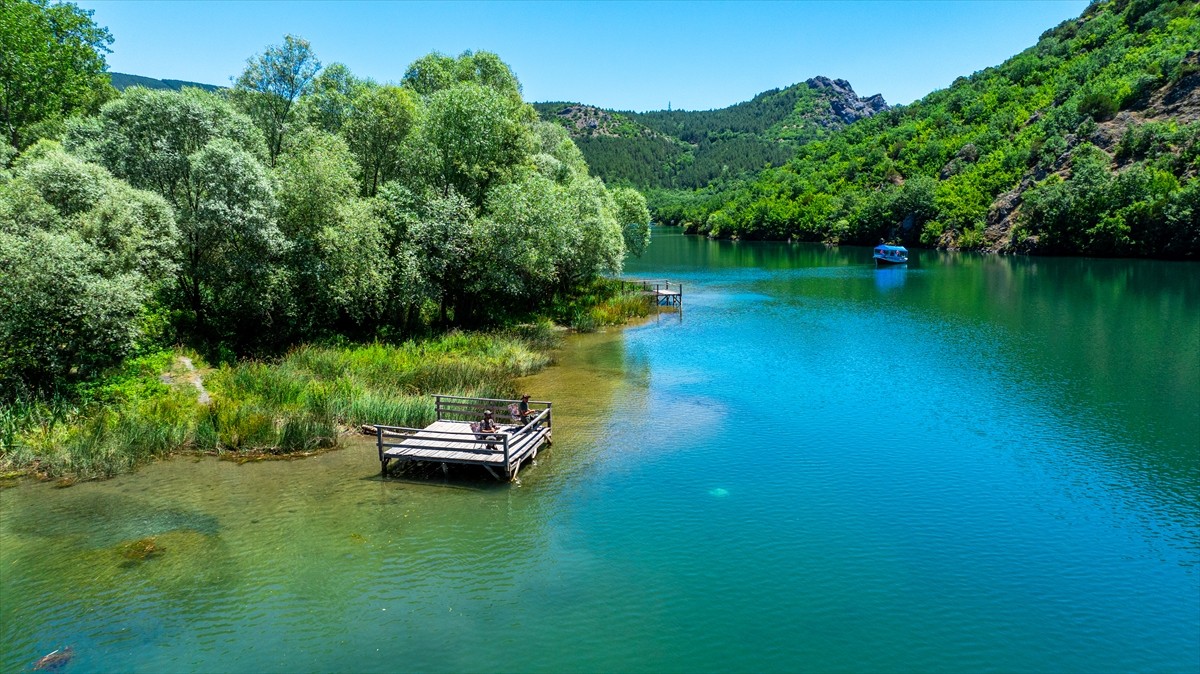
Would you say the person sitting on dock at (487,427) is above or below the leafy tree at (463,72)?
below

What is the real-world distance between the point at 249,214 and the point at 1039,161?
408 feet

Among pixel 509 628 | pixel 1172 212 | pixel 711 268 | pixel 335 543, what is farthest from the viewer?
pixel 711 268

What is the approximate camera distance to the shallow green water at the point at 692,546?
14266 mm

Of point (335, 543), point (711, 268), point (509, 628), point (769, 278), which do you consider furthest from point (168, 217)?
point (711, 268)

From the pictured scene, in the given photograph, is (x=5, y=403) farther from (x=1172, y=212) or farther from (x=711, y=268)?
(x=1172, y=212)

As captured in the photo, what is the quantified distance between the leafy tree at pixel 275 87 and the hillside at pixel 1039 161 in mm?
99891

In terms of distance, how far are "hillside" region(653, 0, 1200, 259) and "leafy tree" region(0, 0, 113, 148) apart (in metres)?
116

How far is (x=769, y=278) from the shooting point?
8688 cm

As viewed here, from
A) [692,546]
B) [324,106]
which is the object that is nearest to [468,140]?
[324,106]

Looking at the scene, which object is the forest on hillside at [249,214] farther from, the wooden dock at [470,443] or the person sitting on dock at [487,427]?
the person sitting on dock at [487,427]

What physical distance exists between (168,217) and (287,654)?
2509cm

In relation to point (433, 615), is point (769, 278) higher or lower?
higher

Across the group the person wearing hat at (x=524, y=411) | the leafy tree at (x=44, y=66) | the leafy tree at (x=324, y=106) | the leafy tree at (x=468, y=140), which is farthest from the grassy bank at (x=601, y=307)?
the leafy tree at (x=44, y=66)

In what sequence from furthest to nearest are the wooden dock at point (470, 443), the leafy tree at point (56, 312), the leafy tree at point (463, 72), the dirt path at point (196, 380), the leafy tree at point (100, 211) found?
the leafy tree at point (463, 72)
the dirt path at point (196, 380)
the leafy tree at point (100, 211)
the leafy tree at point (56, 312)
the wooden dock at point (470, 443)
